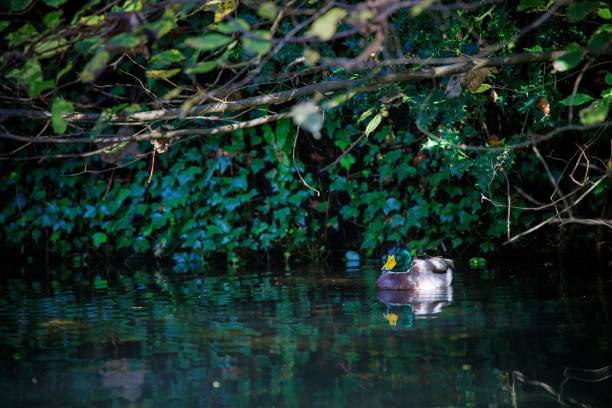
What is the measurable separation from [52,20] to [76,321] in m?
A: 2.75

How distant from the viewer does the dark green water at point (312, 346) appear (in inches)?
138

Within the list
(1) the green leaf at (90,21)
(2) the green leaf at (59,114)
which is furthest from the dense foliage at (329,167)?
(2) the green leaf at (59,114)

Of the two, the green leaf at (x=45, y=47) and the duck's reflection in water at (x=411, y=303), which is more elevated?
the green leaf at (x=45, y=47)

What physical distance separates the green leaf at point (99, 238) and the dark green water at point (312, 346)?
9.24ft

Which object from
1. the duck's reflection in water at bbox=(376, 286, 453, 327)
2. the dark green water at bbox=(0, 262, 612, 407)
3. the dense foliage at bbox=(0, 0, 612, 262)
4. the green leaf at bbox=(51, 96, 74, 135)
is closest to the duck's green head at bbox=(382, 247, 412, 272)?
the dark green water at bbox=(0, 262, 612, 407)

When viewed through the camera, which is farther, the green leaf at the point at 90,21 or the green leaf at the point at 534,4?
the green leaf at the point at 534,4

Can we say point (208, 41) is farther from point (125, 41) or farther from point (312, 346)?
point (312, 346)

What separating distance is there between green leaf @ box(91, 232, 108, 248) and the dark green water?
2.82 metres

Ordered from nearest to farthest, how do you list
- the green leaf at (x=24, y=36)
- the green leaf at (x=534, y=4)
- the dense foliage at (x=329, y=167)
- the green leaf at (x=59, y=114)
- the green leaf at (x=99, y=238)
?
1. the green leaf at (x=59, y=114)
2. the green leaf at (x=24, y=36)
3. the green leaf at (x=534, y=4)
4. the dense foliage at (x=329, y=167)
5. the green leaf at (x=99, y=238)

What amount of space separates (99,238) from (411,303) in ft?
16.4

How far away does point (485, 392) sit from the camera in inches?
136

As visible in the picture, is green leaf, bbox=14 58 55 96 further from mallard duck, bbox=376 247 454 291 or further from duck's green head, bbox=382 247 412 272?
duck's green head, bbox=382 247 412 272

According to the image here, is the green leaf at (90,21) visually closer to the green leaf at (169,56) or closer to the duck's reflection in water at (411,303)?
the green leaf at (169,56)

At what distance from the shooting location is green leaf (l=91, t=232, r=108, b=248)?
32.0ft
